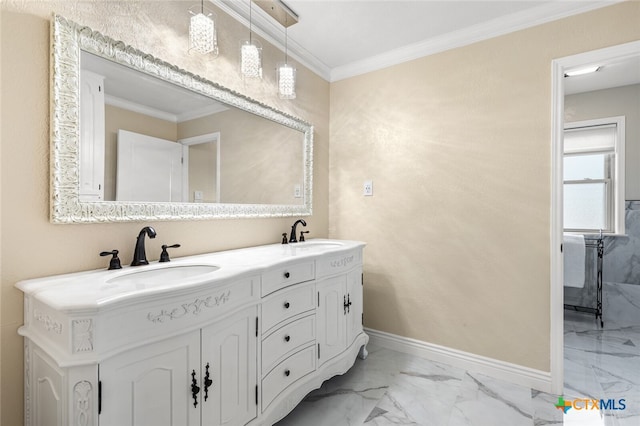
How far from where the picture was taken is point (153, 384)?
38.0 inches

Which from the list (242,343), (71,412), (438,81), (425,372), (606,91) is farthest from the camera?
(606,91)

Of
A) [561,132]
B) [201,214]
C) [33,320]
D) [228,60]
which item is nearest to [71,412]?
[33,320]

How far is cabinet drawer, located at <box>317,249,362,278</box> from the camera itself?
174cm

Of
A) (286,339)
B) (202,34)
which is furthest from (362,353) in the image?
(202,34)

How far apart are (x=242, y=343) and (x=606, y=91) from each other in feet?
13.5

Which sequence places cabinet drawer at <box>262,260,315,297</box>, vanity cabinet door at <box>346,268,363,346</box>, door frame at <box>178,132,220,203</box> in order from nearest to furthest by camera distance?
1. cabinet drawer at <box>262,260,315,297</box>
2. door frame at <box>178,132,220,203</box>
3. vanity cabinet door at <box>346,268,363,346</box>

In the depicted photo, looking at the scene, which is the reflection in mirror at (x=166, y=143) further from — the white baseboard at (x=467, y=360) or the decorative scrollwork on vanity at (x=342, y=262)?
the white baseboard at (x=467, y=360)

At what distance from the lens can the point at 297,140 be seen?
2400mm

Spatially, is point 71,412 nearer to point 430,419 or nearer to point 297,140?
point 430,419

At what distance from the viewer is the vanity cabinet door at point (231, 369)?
112cm

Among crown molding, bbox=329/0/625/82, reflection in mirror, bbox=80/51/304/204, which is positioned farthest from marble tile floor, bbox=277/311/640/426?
crown molding, bbox=329/0/625/82

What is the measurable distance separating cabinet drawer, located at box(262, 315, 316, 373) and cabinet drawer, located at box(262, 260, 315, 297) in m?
0.21

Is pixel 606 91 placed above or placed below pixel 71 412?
above

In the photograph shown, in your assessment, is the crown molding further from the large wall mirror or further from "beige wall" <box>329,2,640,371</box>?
the large wall mirror
